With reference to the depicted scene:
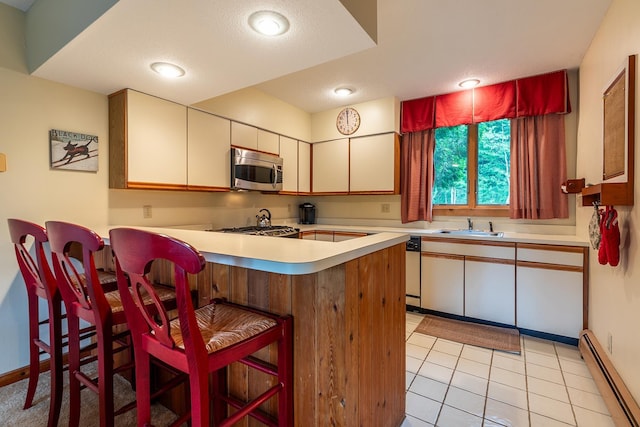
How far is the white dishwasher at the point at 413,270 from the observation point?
321cm

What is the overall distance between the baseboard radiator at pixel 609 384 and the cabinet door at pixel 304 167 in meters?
3.15

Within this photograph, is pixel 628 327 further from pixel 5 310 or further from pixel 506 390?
pixel 5 310

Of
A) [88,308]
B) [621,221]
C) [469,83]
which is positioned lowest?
[88,308]

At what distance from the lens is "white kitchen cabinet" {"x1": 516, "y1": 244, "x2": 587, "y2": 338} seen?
8.07 ft

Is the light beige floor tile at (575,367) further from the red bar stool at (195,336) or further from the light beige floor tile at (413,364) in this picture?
the red bar stool at (195,336)

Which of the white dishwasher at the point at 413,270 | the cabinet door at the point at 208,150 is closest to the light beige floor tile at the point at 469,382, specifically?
the white dishwasher at the point at 413,270

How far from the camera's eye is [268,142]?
3.52m

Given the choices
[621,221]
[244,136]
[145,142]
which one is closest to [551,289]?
[621,221]

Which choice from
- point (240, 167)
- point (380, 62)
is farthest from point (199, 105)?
point (380, 62)

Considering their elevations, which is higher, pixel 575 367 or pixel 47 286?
pixel 47 286

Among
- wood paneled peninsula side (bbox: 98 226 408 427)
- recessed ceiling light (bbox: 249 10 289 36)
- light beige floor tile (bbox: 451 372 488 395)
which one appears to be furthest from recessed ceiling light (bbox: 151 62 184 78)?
light beige floor tile (bbox: 451 372 488 395)

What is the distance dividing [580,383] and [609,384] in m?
0.24

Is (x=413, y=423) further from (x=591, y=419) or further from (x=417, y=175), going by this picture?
(x=417, y=175)

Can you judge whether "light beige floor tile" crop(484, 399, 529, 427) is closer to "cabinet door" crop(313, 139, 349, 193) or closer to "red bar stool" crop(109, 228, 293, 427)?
"red bar stool" crop(109, 228, 293, 427)
